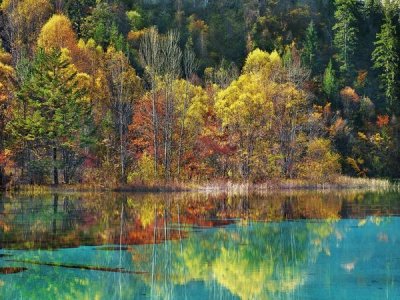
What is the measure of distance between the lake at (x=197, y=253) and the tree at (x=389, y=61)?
7278 cm

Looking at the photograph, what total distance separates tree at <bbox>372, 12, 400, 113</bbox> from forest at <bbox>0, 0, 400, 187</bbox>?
209 mm

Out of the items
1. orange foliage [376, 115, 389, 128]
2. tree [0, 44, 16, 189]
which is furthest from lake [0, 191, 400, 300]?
orange foliage [376, 115, 389, 128]

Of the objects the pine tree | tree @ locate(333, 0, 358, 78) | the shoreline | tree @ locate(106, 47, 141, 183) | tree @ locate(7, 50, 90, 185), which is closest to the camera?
the shoreline

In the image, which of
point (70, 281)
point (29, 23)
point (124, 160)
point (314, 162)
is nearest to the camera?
point (70, 281)

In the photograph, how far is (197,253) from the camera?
18766mm

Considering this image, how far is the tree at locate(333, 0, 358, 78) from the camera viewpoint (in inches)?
4274

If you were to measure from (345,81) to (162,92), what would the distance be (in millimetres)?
52301

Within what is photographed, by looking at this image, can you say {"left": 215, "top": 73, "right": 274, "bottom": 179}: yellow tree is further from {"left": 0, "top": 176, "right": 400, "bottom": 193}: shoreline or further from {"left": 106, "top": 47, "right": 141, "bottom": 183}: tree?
{"left": 106, "top": 47, "right": 141, "bottom": 183}: tree

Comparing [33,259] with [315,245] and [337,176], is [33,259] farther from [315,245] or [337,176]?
[337,176]

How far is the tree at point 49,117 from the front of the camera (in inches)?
1949

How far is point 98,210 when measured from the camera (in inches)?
1228

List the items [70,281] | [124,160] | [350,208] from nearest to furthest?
[70,281]
[350,208]
[124,160]

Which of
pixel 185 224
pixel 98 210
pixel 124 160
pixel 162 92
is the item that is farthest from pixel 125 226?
pixel 162 92

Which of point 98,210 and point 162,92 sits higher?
point 162,92
